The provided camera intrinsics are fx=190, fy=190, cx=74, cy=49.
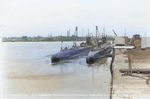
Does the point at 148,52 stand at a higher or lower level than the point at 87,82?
higher

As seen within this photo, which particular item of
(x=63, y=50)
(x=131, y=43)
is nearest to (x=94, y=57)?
(x=63, y=50)

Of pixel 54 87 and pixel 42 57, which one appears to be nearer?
pixel 54 87

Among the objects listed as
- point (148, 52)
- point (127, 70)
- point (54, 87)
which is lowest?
point (54, 87)

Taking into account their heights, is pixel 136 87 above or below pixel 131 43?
below

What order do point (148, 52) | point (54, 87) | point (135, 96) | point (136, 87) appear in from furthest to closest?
1. point (148, 52)
2. point (54, 87)
3. point (136, 87)
4. point (135, 96)

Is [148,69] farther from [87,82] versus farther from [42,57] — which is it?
[42,57]

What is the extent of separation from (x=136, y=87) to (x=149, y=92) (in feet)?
0.63

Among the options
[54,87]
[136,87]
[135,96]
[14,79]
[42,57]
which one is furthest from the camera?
[42,57]

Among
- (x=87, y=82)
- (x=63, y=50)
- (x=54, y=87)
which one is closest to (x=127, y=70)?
(x=87, y=82)

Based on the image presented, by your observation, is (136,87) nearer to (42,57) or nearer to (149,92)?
(149,92)

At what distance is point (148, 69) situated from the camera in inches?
120

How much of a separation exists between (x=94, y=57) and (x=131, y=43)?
260cm

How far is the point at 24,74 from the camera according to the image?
3656mm

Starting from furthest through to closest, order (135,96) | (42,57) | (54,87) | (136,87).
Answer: (42,57) < (54,87) < (136,87) < (135,96)
